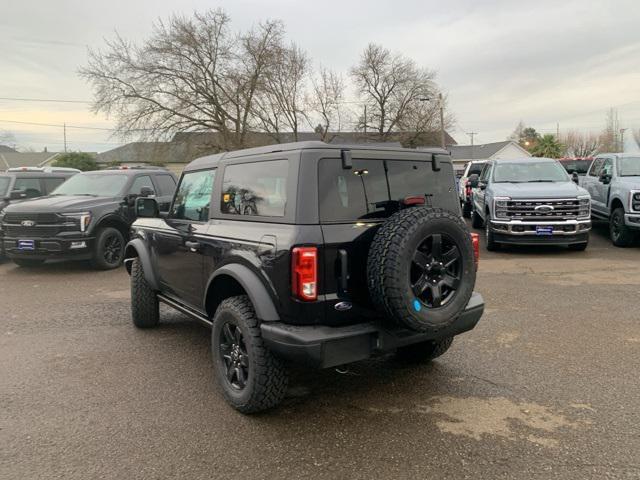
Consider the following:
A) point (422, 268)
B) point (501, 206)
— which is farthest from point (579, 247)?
point (422, 268)

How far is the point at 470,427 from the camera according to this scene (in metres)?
3.22

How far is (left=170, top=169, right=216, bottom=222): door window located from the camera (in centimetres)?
424

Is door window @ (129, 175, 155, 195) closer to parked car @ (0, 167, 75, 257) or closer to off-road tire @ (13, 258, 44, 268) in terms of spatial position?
off-road tire @ (13, 258, 44, 268)

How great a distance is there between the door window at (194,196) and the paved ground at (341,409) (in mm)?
1338

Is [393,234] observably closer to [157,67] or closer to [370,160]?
[370,160]

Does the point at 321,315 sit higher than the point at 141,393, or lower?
higher

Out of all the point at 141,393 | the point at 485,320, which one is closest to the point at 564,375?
the point at 485,320

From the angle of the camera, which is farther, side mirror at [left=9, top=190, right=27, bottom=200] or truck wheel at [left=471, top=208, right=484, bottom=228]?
truck wheel at [left=471, top=208, right=484, bottom=228]

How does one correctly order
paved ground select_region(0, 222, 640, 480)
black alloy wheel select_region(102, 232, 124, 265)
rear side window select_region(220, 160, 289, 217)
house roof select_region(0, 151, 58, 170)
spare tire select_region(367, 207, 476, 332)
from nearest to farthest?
paved ground select_region(0, 222, 640, 480)
spare tire select_region(367, 207, 476, 332)
rear side window select_region(220, 160, 289, 217)
black alloy wheel select_region(102, 232, 124, 265)
house roof select_region(0, 151, 58, 170)

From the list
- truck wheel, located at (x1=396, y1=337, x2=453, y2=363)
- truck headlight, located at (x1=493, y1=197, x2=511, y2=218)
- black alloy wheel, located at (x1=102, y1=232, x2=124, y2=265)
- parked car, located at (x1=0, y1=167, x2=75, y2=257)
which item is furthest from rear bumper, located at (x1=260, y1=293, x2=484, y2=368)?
parked car, located at (x1=0, y1=167, x2=75, y2=257)

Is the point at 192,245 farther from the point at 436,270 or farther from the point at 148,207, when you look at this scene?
the point at 436,270

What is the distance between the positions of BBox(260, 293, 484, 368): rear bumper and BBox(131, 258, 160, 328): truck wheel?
267 cm

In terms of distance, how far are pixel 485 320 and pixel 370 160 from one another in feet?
9.89

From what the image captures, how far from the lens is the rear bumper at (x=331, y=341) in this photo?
9.72 feet
